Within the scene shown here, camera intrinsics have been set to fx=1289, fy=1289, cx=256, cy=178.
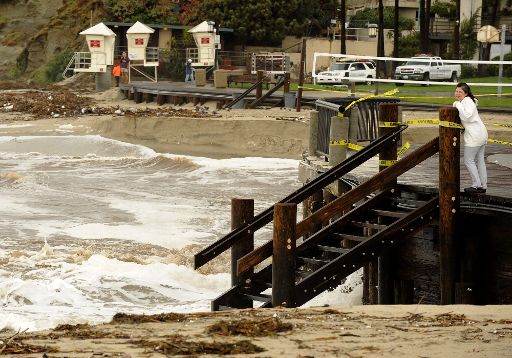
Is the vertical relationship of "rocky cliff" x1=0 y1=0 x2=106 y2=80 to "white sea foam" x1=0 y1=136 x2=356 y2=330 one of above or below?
above

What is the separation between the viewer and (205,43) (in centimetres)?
6316

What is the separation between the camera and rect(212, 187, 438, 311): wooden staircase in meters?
13.2

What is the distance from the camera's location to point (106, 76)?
213ft

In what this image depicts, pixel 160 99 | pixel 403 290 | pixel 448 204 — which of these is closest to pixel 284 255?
pixel 448 204

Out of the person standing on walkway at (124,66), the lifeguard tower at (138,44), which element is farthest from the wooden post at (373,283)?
the person standing on walkway at (124,66)

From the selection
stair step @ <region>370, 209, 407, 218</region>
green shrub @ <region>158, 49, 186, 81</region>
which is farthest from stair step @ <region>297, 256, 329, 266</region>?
green shrub @ <region>158, 49, 186, 81</region>

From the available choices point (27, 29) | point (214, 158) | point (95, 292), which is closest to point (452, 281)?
point (95, 292)

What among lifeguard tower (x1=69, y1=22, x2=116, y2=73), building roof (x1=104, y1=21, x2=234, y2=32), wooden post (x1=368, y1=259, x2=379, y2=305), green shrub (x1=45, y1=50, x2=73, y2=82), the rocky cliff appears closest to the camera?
wooden post (x1=368, y1=259, x2=379, y2=305)

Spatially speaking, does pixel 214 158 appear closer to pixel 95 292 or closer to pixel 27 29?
pixel 95 292

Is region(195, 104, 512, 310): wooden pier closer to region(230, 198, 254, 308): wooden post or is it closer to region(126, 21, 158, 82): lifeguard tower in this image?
region(230, 198, 254, 308): wooden post

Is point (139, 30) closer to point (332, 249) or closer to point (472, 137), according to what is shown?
point (332, 249)

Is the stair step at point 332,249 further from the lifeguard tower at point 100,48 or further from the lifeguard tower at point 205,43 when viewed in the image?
the lifeguard tower at point 100,48

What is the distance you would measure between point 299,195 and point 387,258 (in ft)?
3.97

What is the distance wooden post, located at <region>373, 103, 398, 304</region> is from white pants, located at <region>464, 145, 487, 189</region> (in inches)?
43.6
